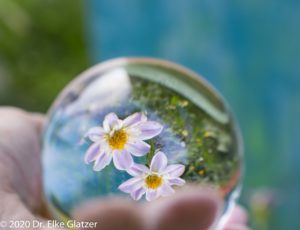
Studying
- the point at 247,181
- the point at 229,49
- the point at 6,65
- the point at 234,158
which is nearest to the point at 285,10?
the point at 229,49

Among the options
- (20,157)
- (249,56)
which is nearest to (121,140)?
(20,157)

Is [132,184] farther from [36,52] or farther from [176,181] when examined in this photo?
[36,52]

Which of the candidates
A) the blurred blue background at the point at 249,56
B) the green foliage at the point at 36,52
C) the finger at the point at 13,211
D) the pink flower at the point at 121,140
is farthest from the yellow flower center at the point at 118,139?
the green foliage at the point at 36,52

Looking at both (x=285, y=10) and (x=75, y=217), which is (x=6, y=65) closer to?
(x=285, y=10)

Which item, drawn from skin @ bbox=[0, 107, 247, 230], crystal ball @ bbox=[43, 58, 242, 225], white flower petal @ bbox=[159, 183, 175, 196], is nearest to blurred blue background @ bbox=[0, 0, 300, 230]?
skin @ bbox=[0, 107, 247, 230]

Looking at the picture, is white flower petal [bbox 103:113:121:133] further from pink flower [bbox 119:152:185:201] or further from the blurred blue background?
the blurred blue background
